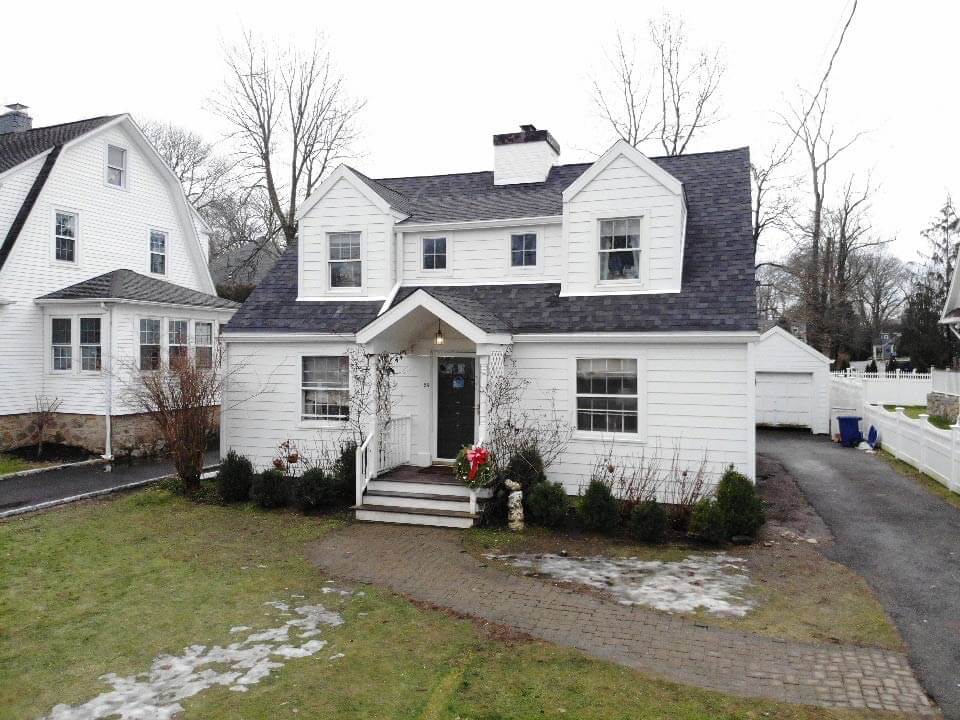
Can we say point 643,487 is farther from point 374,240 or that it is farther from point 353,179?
point 353,179

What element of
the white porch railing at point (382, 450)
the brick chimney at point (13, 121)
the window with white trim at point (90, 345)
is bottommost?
the white porch railing at point (382, 450)

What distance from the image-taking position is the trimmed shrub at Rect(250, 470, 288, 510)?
12.1 metres

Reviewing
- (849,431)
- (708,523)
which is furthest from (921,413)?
(708,523)

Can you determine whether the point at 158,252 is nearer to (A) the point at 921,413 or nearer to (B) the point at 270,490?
(B) the point at 270,490

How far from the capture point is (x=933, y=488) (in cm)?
1331

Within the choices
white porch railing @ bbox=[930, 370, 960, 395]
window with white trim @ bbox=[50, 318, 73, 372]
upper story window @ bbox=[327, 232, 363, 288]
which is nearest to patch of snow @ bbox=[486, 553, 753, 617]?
upper story window @ bbox=[327, 232, 363, 288]

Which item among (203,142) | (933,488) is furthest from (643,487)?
(203,142)

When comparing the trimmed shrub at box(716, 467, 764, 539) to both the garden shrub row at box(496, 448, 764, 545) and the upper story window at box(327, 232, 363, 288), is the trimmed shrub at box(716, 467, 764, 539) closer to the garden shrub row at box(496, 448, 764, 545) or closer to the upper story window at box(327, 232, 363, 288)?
the garden shrub row at box(496, 448, 764, 545)

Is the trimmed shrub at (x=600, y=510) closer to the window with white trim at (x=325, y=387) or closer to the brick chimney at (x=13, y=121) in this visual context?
the window with white trim at (x=325, y=387)

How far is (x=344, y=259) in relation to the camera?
565 inches

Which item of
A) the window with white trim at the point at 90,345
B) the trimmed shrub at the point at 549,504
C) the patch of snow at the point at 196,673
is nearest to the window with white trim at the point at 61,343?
the window with white trim at the point at 90,345

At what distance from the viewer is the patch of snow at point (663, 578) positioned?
7.54 metres

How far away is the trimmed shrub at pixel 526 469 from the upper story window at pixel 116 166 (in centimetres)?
1629

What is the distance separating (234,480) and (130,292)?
26.2 ft
